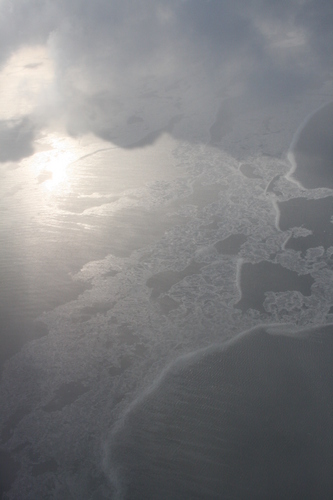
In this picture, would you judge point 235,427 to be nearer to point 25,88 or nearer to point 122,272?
point 122,272

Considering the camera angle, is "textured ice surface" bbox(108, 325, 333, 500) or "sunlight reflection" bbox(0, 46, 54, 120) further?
"sunlight reflection" bbox(0, 46, 54, 120)

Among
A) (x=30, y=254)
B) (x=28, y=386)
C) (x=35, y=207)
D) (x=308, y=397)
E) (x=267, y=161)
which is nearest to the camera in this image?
(x=308, y=397)

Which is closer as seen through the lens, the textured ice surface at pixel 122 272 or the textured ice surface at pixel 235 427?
the textured ice surface at pixel 235 427

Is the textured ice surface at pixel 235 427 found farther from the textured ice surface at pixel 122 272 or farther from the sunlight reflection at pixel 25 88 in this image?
the sunlight reflection at pixel 25 88

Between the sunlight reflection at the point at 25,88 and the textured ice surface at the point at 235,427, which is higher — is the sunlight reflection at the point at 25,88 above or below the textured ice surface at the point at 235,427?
above

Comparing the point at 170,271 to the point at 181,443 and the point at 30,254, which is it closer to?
the point at 30,254

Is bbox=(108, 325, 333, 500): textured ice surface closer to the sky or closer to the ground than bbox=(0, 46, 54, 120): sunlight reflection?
closer to the ground

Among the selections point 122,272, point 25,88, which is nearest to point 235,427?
point 122,272

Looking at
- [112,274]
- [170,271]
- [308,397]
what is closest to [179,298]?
[170,271]

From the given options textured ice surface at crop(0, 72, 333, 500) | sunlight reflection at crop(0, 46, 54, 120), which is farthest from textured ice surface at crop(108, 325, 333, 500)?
sunlight reflection at crop(0, 46, 54, 120)

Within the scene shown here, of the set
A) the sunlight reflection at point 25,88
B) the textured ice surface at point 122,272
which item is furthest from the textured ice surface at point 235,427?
the sunlight reflection at point 25,88

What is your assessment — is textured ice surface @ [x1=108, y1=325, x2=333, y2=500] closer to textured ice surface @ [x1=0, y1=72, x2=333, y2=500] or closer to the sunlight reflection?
textured ice surface @ [x1=0, y1=72, x2=333, y2=500]
